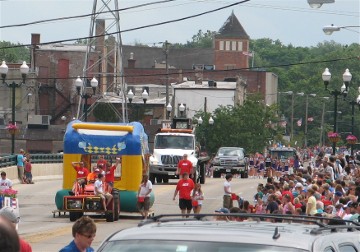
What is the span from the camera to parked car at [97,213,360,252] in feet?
23.8

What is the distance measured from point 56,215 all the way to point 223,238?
26525 mm

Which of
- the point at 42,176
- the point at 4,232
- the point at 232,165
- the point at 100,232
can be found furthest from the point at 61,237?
the point at 232,165

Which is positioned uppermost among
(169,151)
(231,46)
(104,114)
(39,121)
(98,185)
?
(231,46)

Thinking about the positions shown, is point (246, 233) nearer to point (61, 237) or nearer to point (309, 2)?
point (61, 237)

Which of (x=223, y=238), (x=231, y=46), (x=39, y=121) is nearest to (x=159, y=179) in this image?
(x=39, y=121)

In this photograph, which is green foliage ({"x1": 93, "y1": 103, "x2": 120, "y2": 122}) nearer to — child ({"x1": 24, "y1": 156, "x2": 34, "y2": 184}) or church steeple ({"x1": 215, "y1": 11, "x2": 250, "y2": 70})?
child ({"x1": 24, "y1": 156, "x2": 34, "y2": 184})

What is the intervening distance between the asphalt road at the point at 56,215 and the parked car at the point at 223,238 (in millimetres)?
14972

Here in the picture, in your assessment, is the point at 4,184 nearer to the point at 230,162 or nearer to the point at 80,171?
the point at 80,171

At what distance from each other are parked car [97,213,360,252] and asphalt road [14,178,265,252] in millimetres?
14972

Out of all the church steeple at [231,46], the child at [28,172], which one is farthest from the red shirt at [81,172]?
the church steeple at [231,46]

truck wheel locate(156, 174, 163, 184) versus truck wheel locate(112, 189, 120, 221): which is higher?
truck wheel locate(112, 189, 120, 221)

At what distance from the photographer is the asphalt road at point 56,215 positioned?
25.3 metres

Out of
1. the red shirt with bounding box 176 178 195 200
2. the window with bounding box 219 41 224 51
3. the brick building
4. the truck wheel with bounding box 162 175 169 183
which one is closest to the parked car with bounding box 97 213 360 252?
the red shirt with bounding box 176 178 195 200

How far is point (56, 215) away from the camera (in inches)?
1318
